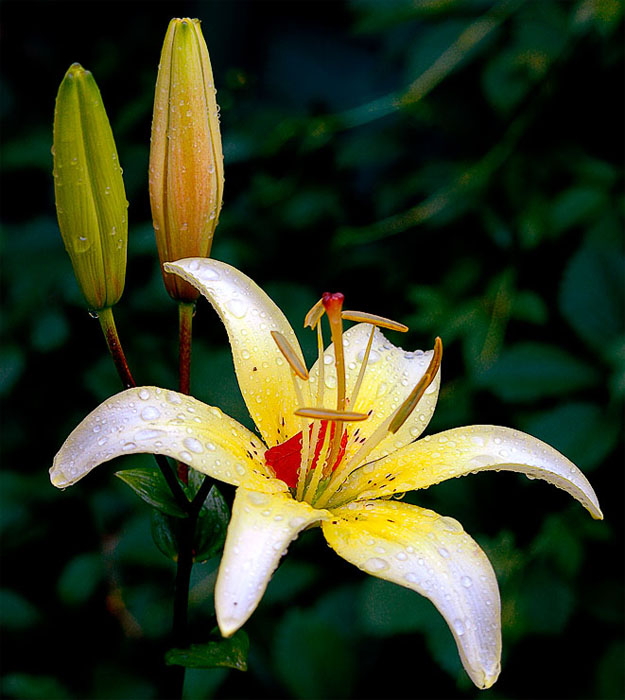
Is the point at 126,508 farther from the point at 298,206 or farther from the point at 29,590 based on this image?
the point at 298,206

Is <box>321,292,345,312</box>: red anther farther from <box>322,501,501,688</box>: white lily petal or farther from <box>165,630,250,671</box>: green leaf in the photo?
<box>165,630,250,671</box>: green leaf

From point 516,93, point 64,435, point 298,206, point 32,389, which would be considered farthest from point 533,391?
point 32,389

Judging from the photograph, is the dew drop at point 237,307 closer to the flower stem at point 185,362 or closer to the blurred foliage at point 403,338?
the flower stem at point 185,362

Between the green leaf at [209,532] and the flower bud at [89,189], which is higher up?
the flower bud at [89,189]

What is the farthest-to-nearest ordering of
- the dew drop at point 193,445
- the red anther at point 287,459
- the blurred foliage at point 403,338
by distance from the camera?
the blurred foliage at point 403,338 < the red anther at point 287,459 < the dew drop at point 193,445

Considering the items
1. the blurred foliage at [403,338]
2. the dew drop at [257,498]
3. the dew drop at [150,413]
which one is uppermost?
the dew drop at [150,413]

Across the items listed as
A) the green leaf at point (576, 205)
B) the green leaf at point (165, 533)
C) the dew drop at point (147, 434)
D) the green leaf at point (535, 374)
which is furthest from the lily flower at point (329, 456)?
Result: the green leaf at point (576, 205)

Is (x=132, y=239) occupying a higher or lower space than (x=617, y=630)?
higher
